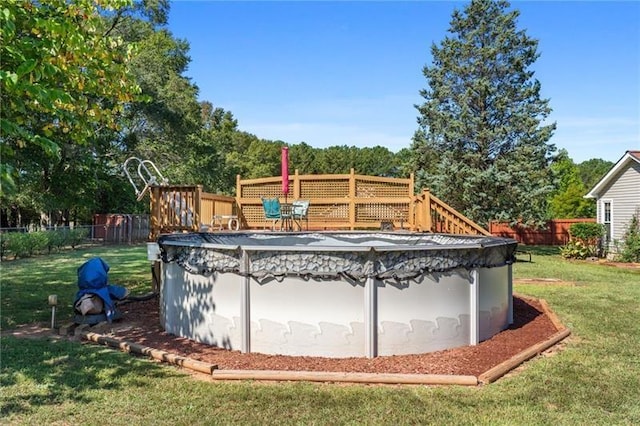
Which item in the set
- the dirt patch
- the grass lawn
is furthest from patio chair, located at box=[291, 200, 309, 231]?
the grass lawn

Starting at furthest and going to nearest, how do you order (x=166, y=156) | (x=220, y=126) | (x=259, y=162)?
(x=259, y=162)
(x=220, y=126)
(x=166, y=156)

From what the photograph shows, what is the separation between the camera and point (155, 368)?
4.38 m

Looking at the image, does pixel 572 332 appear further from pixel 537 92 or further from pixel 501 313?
pixel 537 92

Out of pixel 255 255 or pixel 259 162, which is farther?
pixel 259 162

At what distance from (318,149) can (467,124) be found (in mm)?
45325

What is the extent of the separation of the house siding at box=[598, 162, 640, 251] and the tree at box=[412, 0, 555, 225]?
2286 millimetres

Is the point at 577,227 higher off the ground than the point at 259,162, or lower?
lower

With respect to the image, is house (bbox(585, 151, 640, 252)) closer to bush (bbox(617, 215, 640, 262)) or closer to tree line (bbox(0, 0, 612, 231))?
bush (bbox(617, 215, 640, 262))

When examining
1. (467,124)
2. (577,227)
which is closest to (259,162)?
(467,124)

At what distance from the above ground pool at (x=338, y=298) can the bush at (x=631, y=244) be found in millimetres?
13203

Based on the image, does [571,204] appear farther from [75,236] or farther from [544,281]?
[75,236]

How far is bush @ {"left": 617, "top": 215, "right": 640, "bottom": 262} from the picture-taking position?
1526 centimetres

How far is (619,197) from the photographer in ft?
56.7

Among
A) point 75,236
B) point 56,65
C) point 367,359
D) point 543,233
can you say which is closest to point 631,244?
point 543,233
